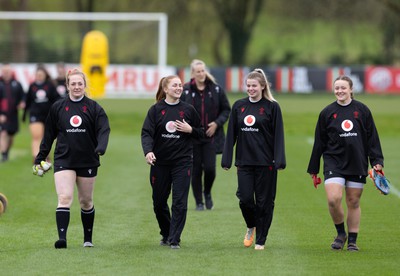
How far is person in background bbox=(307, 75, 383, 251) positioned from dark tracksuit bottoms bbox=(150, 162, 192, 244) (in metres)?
1.39

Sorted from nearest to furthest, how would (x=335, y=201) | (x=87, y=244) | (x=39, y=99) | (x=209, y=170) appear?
(x=335, y=201) → (x=87, y=244) → (x=209, y=170) → (x=39, y=99)

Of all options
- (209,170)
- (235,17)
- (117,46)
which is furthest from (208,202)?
(235,17)

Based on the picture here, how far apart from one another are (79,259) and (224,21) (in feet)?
Answer: 150

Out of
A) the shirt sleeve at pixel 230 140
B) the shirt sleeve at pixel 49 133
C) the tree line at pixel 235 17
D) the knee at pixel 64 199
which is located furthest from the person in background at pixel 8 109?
the tree line at pixel 235 17

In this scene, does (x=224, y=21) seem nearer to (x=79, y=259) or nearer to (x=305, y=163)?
(x=305, y=163)

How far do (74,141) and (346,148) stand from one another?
2851 millimetres

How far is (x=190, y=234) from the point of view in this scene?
1188 cm

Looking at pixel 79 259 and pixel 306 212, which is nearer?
pixel 79 259

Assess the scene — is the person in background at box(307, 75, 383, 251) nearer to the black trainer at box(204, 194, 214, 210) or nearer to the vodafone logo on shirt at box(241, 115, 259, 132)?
the vodafone logo on shirt at box(241, 115, 259, 132)

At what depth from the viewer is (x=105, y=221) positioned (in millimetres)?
13133

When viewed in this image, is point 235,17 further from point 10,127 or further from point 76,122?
point 76,122

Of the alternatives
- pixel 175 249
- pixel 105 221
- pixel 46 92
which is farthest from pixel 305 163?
pixel 175 249

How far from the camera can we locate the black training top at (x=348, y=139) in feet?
34.1

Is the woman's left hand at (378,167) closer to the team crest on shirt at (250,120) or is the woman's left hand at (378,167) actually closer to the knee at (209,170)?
the team crest on shirt at (250,120)
